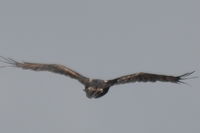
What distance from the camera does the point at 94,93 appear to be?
48.0 meters

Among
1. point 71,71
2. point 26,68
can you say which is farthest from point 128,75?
point 26,68

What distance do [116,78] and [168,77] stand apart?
4.14 m

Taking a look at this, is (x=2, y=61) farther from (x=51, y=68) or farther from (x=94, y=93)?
(x=94, y=93)

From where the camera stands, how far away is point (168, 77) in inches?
1989

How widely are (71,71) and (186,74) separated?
768 centimetres

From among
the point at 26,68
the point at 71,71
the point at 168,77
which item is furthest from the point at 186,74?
the point at 26,68

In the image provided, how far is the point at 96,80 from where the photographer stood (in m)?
48.2

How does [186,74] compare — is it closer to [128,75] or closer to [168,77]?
[168,77]

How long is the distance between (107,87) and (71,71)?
3.04 metres

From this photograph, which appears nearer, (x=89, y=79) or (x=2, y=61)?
(x=89, y=79)

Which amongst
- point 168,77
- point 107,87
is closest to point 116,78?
point 107,87

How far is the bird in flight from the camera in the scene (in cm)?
4809

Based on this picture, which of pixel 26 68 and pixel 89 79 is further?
pixel 26 68

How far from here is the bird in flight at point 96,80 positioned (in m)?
48.1
